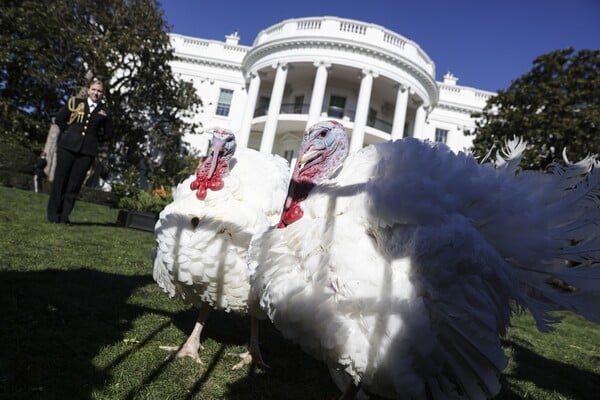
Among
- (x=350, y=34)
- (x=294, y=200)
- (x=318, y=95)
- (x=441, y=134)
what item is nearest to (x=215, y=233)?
(x=294, y=200)

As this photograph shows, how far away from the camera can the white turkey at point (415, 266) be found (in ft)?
6.96

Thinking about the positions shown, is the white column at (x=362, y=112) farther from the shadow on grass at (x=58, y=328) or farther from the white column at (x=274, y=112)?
the shadow on grass at (x=58, y=328)

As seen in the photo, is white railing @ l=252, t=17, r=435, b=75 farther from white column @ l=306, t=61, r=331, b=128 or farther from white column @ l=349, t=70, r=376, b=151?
white column @ l=349, t=70, r=376, b=151

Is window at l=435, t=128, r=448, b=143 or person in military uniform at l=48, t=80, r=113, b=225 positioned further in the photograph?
window at l=435, t=128, r=448, b=143

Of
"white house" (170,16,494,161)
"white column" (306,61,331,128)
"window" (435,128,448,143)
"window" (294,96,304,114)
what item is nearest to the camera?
"white column" (306,61,331,128)

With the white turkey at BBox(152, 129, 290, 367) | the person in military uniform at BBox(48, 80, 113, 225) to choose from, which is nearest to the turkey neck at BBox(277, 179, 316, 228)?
the white turkey at BBox(152, 129, 290, 367)

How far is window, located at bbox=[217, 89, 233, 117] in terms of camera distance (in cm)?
3289

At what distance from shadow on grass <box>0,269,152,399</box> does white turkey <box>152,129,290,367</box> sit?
2.10 ft

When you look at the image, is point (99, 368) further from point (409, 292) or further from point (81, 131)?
point (81, 131)

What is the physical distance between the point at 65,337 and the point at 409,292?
2.52 m

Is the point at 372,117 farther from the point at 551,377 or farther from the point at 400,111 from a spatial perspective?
the point at 551,377

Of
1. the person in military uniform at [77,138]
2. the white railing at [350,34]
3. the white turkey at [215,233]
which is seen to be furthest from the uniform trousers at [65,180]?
the white railing at [350,34]

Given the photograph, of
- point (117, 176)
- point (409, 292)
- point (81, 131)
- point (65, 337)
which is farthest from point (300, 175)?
point (117, 176)

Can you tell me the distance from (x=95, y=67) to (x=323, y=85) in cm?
1305
